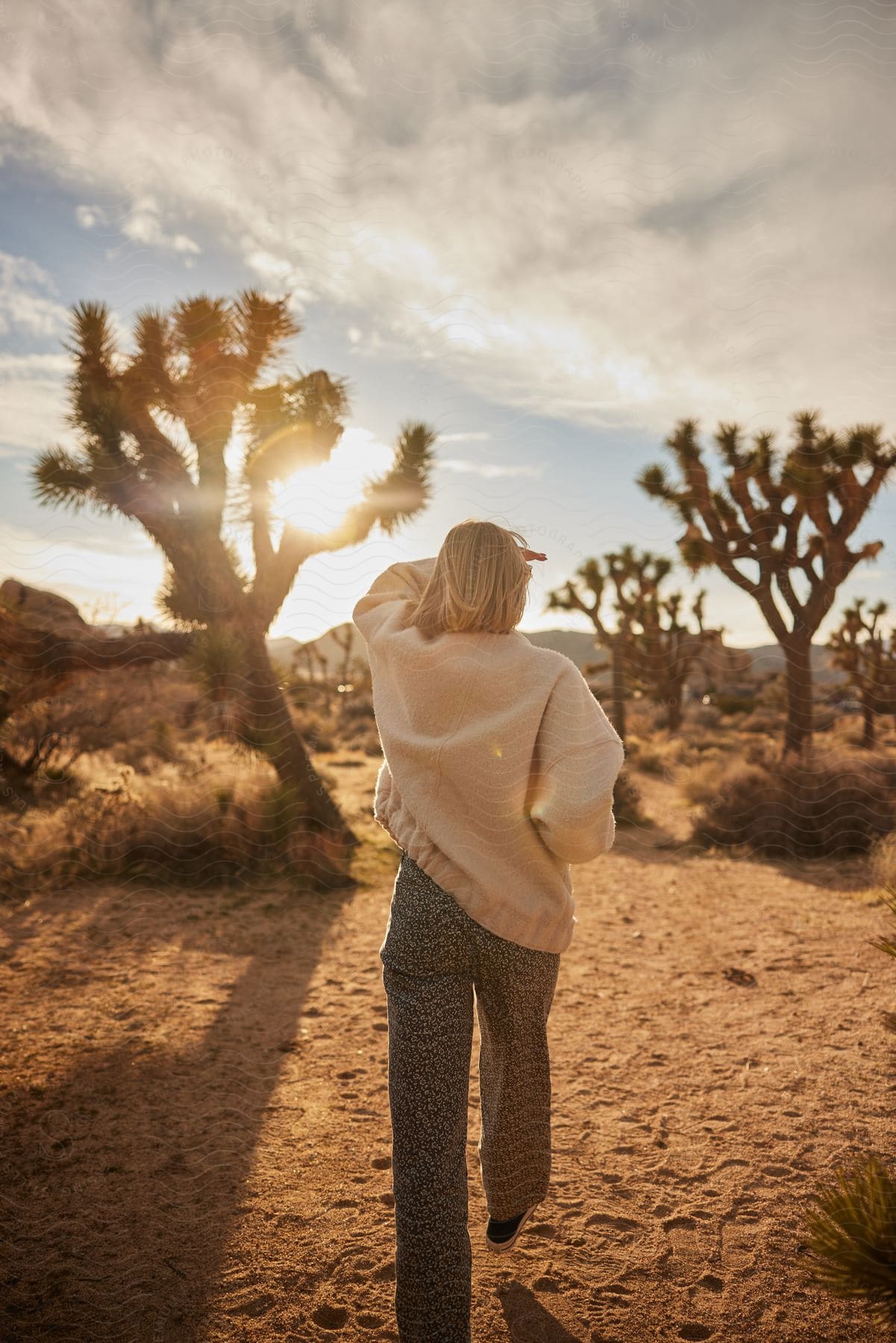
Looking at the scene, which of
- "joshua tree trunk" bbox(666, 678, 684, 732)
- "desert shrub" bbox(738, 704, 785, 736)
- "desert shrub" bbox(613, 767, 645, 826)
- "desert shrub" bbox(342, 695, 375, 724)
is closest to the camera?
"desert shrub" bbox(613, 767, 645, 826)

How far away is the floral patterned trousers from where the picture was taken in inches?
58.9

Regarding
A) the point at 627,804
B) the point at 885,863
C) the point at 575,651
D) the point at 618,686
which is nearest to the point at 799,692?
the point at 627,804

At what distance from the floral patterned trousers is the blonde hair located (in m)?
0.58

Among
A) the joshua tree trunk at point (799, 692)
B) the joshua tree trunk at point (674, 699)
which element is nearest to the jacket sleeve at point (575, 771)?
the joshua tree trunk at point (799, 692)

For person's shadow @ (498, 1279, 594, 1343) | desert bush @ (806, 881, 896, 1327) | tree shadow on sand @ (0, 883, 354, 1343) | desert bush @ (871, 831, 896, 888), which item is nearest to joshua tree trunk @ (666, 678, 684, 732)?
desert bush @ (871, 831, 896, 888)

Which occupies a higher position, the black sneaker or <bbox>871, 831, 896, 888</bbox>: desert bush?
<bbox>871, 831, 896, 888</bbox>: desert bush

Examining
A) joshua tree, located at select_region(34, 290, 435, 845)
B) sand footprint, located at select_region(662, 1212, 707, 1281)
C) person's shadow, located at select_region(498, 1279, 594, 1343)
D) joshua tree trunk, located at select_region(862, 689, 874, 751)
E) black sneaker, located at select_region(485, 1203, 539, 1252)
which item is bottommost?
person's shadow, located at select_region(498, 1279, 594, 1343)

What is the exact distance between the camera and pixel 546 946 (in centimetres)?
166

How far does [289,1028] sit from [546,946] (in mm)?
2494

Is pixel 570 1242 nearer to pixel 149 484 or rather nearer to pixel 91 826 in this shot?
pixel 91 826

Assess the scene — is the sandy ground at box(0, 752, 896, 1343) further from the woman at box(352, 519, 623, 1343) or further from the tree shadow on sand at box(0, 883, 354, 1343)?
the woman at box(352, 519, 623, 1343)

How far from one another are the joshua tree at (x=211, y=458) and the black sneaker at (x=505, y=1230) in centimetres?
500

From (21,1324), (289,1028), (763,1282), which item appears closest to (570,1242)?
(763,1282)

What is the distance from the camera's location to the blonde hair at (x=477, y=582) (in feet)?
5.11
